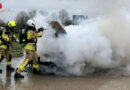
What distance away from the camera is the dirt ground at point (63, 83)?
4.71m

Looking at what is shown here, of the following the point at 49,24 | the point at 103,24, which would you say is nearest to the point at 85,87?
the point at 49,24

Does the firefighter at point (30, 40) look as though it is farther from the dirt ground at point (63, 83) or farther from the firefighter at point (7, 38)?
the firefighter at point (7, 38)

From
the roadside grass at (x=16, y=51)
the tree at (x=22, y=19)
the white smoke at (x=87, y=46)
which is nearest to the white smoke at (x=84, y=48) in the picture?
the white smoke at (x=87, y=46)

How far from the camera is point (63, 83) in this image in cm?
504

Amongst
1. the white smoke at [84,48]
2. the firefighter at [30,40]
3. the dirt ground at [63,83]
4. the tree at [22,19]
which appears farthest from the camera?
the tree at [22,19]

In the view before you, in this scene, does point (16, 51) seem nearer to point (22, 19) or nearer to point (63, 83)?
point (63, 83)

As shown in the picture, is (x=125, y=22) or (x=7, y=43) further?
(x=125, y=22)

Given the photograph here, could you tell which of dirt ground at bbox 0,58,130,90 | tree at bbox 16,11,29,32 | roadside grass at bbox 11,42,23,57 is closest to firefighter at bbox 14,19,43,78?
dirt ground at bbox 0,58,130,90

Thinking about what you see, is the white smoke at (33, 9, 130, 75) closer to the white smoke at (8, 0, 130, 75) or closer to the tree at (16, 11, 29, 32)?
the white smoke at (8, 0, 130, 75)

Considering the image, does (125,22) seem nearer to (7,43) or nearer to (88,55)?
(88,55)

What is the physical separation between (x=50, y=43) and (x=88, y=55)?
1.27 meters

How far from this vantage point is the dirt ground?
4.71 metres

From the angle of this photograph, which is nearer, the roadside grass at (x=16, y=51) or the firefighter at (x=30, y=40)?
the firefighter at (x=30, y=40)

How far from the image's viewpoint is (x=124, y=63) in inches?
265
